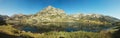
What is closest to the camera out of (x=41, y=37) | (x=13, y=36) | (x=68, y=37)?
(x=13, y=36)

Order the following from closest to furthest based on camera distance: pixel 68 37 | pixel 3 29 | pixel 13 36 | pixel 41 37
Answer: pixel 13 36 < pixel 3 29 < pixel 41 37 < pixel 68 37

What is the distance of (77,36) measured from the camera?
477ft

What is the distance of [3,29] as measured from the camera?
121562 millimetres

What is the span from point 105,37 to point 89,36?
20.9m

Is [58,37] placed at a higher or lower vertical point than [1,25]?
lower

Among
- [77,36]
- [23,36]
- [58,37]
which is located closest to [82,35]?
[77,36]

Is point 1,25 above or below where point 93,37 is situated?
above

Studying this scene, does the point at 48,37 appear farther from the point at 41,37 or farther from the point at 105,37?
the point at 105,37

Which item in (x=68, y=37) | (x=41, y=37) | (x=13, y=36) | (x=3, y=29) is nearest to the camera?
(x=13, y=36)

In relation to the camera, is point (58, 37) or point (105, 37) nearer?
point (105, 37)

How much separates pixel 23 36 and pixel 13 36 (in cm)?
571

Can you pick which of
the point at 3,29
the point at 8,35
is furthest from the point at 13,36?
the point at 3,29

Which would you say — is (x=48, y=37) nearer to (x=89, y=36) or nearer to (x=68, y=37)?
(x=68, y=37)

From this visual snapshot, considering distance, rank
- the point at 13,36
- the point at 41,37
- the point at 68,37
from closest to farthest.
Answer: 1. the point at 13,36
2. the point at 41,37
3. the point at 68,37
